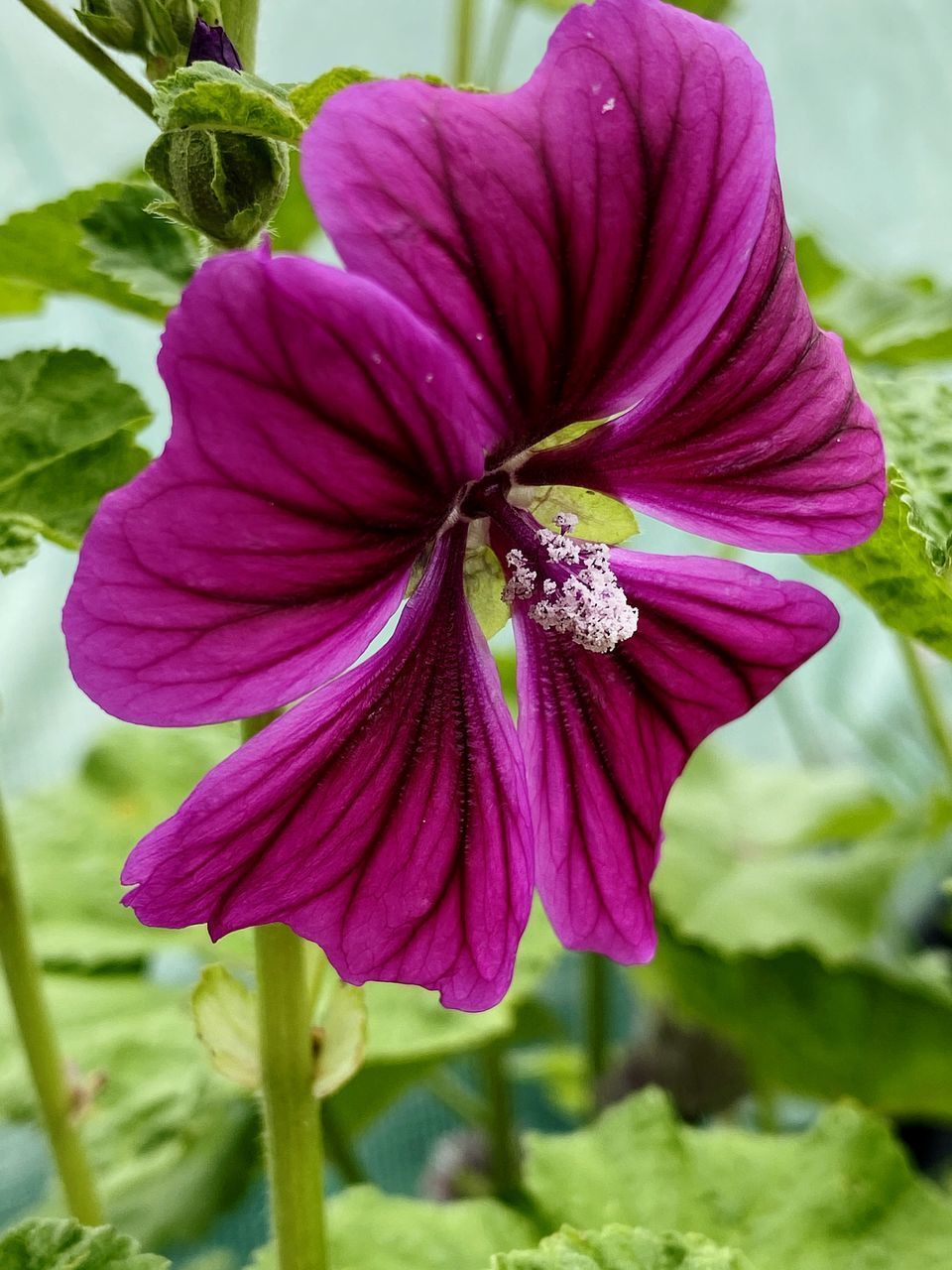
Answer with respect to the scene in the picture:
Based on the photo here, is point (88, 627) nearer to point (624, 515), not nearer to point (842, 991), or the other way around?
point (624, 515)

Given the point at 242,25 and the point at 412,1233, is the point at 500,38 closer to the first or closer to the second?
the point at 242,25

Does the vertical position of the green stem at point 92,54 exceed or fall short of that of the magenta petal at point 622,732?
it exceeds it

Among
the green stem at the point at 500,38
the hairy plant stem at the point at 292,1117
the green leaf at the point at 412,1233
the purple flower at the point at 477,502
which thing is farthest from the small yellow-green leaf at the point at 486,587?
the green stem at the point at 500,38

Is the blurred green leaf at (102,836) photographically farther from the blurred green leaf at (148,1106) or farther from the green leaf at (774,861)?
the green leaf at (774,861)

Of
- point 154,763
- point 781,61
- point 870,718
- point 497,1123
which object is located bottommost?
point 870,718

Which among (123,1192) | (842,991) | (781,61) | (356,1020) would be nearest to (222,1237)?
(123,1192)

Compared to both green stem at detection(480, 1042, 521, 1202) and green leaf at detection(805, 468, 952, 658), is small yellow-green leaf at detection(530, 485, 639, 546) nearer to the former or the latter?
green leaf at detection(805, 468, 952, 658)

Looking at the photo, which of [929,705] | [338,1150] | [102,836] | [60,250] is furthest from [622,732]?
[102,836]

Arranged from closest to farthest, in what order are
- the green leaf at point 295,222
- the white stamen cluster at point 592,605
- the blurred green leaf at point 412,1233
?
the white stamen cluster at point 592,605 < the blurred green leaf at point 412,1233 < the green leaf at point 295,222
